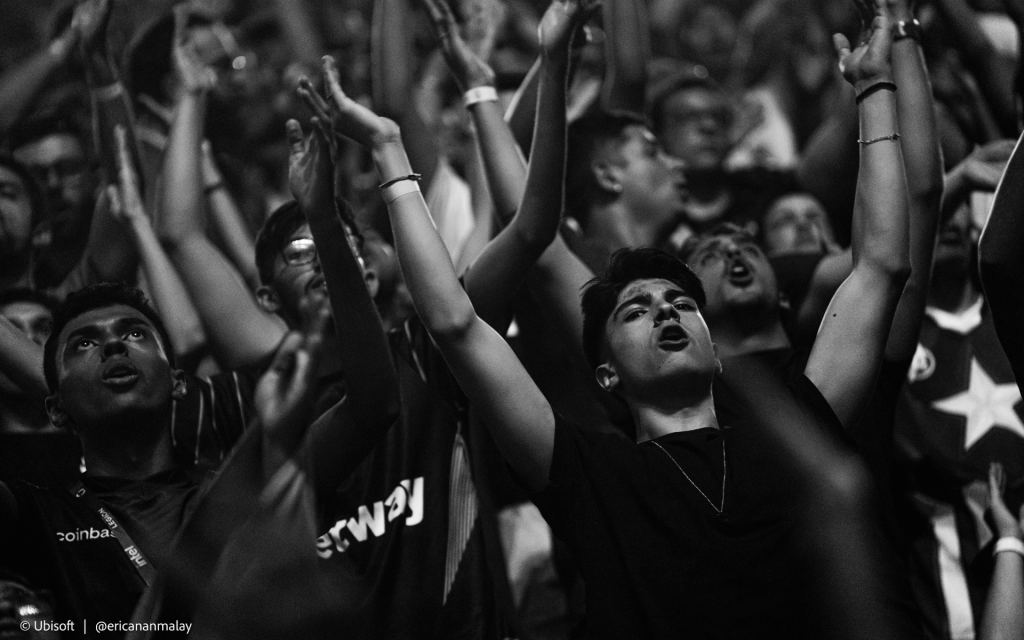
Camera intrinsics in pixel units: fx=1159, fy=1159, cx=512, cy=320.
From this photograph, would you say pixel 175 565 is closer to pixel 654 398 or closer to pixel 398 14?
pixel 654 398

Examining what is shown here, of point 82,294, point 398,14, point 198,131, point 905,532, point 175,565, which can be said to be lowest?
point 905,532

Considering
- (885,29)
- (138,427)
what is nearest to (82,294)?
(138,427)

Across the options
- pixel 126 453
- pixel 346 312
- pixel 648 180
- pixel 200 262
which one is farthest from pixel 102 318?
pixel 648 180

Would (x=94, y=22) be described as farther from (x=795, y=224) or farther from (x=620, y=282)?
(x=795, y=224)

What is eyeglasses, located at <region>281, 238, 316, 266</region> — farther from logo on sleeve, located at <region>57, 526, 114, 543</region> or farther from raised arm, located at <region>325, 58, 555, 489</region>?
logo on sleeve, located at <region>57, 526, 114, 543</region>

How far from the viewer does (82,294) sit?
345cm

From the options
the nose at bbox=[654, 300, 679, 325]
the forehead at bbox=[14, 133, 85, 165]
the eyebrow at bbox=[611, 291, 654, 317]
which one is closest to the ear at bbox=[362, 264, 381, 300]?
the eyebrow at bbox=[611, 291, 654, 317]

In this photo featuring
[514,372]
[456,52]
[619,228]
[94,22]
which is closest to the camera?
[514,372]

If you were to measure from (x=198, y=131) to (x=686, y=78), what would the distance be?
2632 millimetres

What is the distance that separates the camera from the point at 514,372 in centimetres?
281

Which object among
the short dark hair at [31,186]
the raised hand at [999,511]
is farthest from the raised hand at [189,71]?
the raised hand at [999,511]

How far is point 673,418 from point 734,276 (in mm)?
967

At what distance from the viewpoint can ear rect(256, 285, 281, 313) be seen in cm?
371

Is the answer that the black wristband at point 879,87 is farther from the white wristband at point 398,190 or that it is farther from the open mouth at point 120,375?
the open mouth at point 120,375
